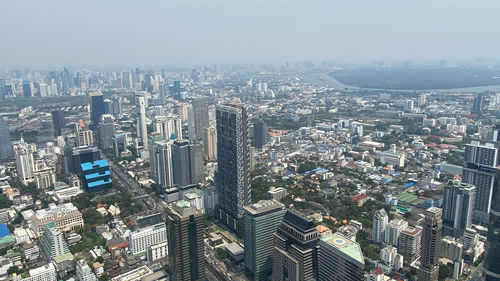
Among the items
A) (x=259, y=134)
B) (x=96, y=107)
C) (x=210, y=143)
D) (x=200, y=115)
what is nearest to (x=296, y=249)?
(x=210, y=143)

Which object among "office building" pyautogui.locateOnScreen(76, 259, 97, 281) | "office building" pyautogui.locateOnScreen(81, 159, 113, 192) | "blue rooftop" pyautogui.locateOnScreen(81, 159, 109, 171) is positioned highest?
"blue rooftop" pyautogui.locateOnScreen(81, 159, 109, 171)

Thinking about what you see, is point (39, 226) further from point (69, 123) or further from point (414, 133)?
point (414, 133)

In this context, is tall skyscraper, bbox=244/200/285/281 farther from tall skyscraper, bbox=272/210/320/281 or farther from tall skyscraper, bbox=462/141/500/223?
tall skyscraper, bbox=462/141/500/223

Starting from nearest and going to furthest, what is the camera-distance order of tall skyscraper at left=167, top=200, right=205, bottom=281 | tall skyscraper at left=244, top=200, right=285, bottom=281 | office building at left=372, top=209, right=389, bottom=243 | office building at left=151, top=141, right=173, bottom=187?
tall skyscraper at left=167, top=200, right=205, bottom=281 → tall skyscraper at left=244, top=200, right=285, bottom=281 → office building at left=372, top=209, right=389, bottom=243 → office building at left=151, top=141, right=173, bottom=187

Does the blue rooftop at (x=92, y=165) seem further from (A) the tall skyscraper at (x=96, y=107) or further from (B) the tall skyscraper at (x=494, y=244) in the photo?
(B) the tall skyscraper at (x=494, y=244)

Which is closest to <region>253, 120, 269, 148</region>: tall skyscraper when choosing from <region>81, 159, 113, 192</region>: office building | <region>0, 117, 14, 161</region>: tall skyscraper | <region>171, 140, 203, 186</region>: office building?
<region>171, 140, 203, 186</region>: office building

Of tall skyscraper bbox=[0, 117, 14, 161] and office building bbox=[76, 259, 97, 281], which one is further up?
tall skyscraper bbox=[0, 117, 14, 161]

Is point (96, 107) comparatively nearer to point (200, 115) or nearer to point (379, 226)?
point (200, 115)

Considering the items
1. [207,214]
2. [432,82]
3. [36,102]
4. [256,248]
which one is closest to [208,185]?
[207,214]
